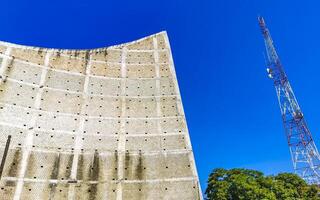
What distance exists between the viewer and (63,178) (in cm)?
1917

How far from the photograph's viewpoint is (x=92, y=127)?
74.1 feet

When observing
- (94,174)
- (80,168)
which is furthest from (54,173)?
(94,174)

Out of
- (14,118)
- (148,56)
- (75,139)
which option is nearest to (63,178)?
(75,139)

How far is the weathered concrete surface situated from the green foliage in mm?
4112

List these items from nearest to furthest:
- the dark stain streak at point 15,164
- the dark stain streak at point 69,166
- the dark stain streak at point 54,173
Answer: the dark stain streak at point 15,164, the dark stain streak at point 54,173, the dark stain streak at point 69,166

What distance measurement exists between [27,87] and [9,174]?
746cm

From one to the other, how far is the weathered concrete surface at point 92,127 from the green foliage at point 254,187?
4112 mm

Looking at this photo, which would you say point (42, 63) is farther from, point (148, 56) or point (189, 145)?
point (189, 145)

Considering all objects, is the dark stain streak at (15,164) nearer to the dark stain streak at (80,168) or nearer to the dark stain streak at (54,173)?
the dark stain streak at (54,173)

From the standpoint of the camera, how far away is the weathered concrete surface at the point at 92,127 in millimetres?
19250

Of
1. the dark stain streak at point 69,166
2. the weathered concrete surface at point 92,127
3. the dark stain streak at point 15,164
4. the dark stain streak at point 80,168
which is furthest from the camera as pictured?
the dark stain streak at point 80,168

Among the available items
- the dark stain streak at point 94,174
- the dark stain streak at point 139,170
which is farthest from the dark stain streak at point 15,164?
the dark stain streak at point 139,170

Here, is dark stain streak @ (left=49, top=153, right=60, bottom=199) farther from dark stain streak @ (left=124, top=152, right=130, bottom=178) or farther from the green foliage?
the green foliage

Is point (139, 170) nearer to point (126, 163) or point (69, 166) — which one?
point (126, 163)
